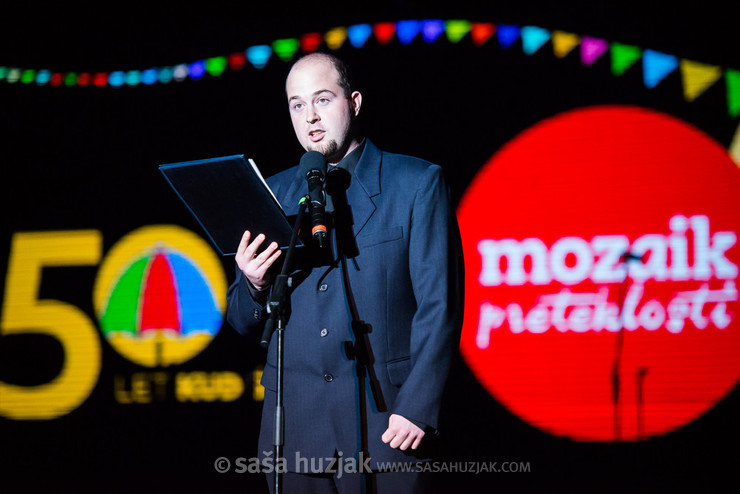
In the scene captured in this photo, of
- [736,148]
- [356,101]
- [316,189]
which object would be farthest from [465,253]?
[316,189]

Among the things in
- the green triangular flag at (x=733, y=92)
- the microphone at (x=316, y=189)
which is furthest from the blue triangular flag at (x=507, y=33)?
the microphone at (x=316, y=189)

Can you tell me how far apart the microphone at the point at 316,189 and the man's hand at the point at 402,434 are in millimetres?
463

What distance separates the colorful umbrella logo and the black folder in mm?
3112

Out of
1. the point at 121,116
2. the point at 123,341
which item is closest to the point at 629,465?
the point at 123,341

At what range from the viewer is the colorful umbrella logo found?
4.84 meters

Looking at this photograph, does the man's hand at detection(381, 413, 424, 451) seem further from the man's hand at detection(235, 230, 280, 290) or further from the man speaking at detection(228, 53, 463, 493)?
the man's hand at detection(235, 230, 280, 290)

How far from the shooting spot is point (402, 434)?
165cm

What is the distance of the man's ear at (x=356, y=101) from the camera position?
2068mm

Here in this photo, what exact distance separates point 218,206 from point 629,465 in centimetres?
357

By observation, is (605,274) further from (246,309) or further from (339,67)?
(246,309)

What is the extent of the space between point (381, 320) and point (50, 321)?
4009 mm

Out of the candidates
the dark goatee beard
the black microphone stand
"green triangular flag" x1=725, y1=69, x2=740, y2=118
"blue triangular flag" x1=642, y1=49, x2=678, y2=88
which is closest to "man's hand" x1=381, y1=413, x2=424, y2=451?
the black microphone stand

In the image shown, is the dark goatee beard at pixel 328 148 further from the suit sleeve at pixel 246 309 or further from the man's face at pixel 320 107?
the suit sleeve at pixel 246 309

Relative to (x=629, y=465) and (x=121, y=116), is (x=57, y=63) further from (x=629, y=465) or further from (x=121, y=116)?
(x=629, y=465)
